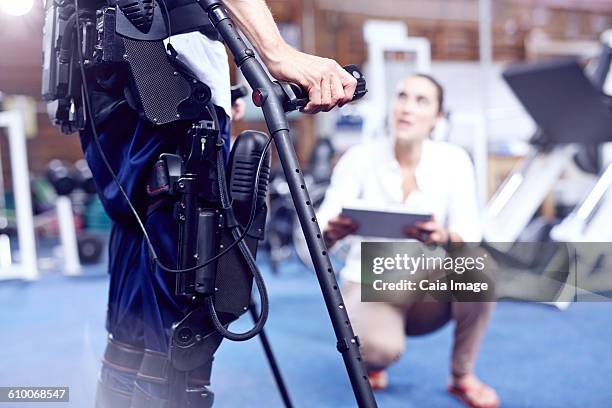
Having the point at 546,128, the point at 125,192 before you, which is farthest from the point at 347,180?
the point at 546,128

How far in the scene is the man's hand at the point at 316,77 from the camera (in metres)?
0.68

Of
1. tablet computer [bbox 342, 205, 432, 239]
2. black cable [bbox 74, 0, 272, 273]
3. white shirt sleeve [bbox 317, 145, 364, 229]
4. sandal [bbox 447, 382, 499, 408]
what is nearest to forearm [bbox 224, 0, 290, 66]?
black cable [bbox 74, 0, 272, 273]

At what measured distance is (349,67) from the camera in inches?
28.4

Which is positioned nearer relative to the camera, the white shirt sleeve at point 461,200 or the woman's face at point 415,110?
the white shirt sleeve at point 461,200

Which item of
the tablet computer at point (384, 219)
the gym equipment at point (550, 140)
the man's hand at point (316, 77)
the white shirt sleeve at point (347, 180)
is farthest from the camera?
the gym equipment at point (550, 140)

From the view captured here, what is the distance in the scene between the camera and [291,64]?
70 cm

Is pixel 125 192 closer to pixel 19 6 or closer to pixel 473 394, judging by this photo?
pixel 19 6

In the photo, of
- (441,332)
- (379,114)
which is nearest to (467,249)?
(441,332)

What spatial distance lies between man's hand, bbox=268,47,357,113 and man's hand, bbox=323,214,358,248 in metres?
0.56

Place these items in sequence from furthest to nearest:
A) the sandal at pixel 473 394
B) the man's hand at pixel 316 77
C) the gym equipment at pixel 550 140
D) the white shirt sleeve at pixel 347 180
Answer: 1. the gym equipment at pixel 550 140
2. the white shirt sleeve at pixel 347 180
3. the sandal at pixel 473 394
4. the man's hand at pixel 316 77

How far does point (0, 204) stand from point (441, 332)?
381 centimetres

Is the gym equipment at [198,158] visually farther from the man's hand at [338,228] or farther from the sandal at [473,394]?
the sandal at [473,394]

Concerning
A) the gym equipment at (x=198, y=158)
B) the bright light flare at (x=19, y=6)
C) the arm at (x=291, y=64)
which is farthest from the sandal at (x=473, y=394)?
A: the bright light flare at (x=19, y=6)

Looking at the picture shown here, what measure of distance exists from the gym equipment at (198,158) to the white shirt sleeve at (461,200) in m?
0.73
